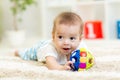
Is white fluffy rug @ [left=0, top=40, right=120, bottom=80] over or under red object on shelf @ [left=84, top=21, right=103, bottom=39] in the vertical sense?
under

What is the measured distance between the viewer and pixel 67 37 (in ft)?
4.84

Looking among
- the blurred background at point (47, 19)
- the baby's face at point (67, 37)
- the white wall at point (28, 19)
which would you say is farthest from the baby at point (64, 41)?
the white wall at point (28, 19)

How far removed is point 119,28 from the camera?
286 centimetres

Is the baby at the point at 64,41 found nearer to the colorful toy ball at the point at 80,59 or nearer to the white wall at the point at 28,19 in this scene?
the colorful toy ball at the point at 80,59

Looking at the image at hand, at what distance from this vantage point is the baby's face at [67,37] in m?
1.47

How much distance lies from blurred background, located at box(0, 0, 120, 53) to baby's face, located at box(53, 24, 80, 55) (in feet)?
3.92

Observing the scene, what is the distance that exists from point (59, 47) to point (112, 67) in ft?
0.88

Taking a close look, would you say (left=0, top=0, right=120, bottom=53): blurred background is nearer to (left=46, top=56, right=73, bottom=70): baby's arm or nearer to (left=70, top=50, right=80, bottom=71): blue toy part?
(left=46, top=56, right=73, bottom=70): baby's arm

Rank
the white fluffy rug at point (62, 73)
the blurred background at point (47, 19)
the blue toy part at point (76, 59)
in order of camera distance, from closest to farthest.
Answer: the white fluffy rug at point (62, 73), the blue toy part at point (76, 59), the blurred background at point (47, 19)

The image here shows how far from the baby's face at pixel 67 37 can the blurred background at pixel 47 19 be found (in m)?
1.20

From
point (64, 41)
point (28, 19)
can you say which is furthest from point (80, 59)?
point (28, 19)

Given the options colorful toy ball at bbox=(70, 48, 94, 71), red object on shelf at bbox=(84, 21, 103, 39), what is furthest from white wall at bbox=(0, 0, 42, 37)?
colorful toy ball at bbox=(70, 48, 94, 71)

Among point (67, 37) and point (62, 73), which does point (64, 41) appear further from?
point (62, 73)

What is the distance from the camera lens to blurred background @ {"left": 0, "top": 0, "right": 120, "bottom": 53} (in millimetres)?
2916
